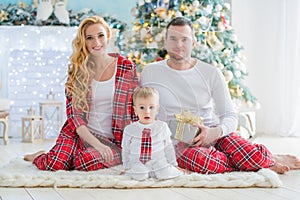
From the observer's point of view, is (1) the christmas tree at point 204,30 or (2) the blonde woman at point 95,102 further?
(1) the christmas tree at point 204,30

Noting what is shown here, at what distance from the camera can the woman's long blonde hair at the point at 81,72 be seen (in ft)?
9.43

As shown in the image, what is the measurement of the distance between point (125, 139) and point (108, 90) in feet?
1.10

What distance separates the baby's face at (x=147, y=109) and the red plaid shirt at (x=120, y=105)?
21cm

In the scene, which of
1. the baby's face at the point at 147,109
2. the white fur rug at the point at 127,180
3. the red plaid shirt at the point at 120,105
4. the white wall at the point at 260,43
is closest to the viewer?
the white fur rug at the point at 127,180

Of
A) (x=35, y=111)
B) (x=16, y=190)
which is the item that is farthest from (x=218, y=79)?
(x=35, y=111)

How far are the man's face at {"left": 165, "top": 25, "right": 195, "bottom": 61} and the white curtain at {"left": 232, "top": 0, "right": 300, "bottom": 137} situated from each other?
2773 millimetres

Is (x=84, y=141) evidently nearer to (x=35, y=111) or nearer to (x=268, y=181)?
(x=268, y=181)

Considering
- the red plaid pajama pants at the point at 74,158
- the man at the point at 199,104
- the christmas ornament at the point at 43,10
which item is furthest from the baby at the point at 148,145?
the christmas ornament at the point at 43,10

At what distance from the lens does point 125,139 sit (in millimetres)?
2713

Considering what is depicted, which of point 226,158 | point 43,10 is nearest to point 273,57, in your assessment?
point 43,10

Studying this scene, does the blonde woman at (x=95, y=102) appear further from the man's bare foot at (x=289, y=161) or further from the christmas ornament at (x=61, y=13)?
the christmas ornament at (x=61, y=13)

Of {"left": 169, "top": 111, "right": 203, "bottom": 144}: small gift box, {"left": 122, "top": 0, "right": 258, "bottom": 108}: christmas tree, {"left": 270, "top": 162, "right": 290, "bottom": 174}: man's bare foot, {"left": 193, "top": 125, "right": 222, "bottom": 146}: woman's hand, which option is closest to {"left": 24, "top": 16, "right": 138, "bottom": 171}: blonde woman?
{"left": 169, "top": 111, "right": 203, "bottom": 144}: small gift box

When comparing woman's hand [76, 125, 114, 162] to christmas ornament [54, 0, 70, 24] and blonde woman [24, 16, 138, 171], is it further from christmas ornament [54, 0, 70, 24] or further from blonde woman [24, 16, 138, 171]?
christmas ornament [54, 0, 70, 24]

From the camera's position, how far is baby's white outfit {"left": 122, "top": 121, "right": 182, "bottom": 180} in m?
2.66
